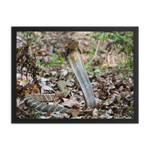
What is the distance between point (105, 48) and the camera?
21.2 ft

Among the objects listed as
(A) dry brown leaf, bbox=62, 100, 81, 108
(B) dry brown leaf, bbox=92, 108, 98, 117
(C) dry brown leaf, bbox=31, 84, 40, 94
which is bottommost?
(B) dry brown leaf, bbox=92, 108, 98, 117

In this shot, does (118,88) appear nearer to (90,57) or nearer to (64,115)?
(64,115)

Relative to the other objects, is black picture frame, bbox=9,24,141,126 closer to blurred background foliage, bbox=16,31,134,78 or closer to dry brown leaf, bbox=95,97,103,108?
dry brown leaf, bbox=95,97,103,108

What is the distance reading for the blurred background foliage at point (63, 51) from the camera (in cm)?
500

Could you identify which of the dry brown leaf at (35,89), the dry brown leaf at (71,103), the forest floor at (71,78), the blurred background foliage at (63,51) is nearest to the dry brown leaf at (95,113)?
the forest floor at (71,78)

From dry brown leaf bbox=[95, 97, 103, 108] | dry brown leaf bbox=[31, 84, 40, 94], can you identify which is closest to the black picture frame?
dry brown leaf bbox=[95, 97, 103, 108]

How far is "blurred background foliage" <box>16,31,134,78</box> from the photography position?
5000mm

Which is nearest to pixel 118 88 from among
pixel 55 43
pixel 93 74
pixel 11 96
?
pixel 93 74

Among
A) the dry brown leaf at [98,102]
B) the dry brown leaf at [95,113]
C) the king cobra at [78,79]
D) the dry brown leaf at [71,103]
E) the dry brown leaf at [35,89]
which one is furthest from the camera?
the dry brown leaf at [35,89]

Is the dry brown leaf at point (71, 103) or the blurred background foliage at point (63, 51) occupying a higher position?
Answer: the blurred background foliage at point (63, 51)

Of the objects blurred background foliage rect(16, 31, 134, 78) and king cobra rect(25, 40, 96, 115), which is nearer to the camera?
king cobra rect(25, 40, 96, 115)
